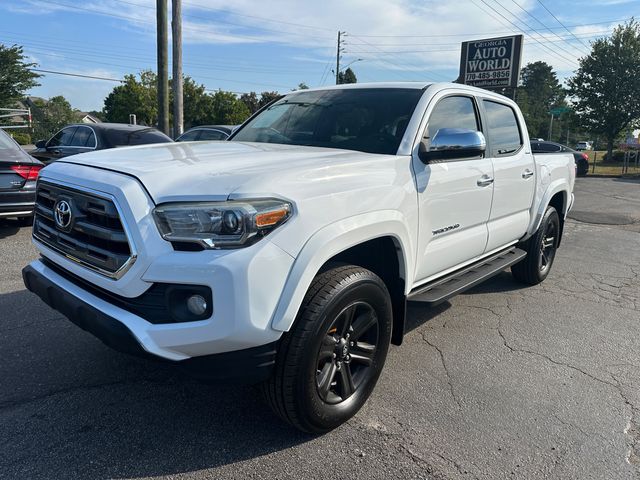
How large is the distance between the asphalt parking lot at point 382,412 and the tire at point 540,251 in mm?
972

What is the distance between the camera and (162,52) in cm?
1447

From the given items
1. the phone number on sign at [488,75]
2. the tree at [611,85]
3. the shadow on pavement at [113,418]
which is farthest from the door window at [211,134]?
the tree at [611,85]

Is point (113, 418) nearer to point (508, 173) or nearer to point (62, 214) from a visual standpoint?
point (62, 214)

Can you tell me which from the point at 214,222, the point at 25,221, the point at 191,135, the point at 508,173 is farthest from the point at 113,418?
the point at 191,135

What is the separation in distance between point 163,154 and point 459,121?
2.30 meters

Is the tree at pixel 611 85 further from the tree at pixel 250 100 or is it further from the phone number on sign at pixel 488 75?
the tree at pixel 250 100

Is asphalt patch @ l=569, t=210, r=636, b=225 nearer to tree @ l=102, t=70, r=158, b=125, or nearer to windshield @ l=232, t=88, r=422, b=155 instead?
windshield @ l=232, t=88, r=422, b=155

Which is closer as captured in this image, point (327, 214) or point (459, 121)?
point (327, 214)

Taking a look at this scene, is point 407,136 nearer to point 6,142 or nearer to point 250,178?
point 250,178

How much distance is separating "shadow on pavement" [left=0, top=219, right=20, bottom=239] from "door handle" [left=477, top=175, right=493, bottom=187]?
20.7 feet

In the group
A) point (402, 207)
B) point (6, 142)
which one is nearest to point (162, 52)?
point (6, 142)

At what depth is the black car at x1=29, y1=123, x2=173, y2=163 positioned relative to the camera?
8789 millimetres

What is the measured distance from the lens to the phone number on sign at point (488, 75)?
21230mm

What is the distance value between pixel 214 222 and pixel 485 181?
250 centimetres
